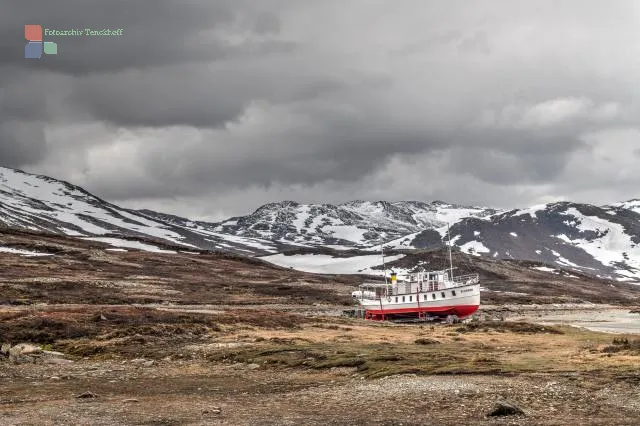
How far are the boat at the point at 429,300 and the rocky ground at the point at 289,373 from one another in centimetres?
1789

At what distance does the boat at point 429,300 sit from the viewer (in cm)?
9094

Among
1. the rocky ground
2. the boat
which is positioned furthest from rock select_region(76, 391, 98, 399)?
the boat

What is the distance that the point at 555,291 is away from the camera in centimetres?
19000

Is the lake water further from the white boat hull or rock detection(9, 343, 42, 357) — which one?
rock detection(9, 343, 42, 357)

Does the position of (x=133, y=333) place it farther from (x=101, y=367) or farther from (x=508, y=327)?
(x=508, y=327)

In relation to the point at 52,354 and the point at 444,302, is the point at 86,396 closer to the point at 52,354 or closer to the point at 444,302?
the point at 52,354

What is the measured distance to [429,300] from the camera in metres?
92.4

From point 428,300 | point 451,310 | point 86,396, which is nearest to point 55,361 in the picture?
point 86,396

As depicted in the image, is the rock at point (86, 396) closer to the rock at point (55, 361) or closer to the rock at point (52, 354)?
the rock at point (55, 361)

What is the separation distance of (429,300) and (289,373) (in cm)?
6033

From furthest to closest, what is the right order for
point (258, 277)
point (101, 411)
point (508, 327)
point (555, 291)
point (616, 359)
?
point (555, 291)
point (258, 277)
point (508, 327)
point (616, 359)
point (101, 411)

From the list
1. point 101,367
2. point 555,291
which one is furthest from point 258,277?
point 101,367

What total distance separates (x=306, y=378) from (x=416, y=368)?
5639 millimetres

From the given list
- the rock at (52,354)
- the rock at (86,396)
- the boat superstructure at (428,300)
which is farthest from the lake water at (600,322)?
the rock at (86,396)
